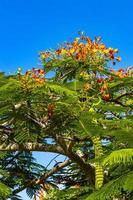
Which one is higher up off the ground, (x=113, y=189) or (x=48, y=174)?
(x=48, y=174)

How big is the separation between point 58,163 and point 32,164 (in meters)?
0.85

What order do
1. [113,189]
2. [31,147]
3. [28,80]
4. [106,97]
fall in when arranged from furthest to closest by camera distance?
[31,147] → [106,97] → [28,80] → [113,189]

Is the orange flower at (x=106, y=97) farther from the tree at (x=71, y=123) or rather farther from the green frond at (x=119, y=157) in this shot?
the green frond at (x=119, y=157)

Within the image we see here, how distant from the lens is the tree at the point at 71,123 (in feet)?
26.6

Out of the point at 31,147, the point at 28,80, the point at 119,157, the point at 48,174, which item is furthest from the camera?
the point at 48,174

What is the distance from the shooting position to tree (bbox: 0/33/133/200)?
810cm

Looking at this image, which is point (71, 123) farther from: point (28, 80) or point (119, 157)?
point (119, 157)

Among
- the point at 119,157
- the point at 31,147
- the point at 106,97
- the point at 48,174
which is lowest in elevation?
the point at 119,157

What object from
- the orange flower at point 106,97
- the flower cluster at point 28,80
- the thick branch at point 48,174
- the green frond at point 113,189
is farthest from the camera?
the thick branch at point 48,174

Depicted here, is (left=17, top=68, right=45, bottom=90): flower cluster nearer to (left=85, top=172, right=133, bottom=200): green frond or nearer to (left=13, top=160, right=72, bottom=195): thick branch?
(left=85, top=172, right=133, bottom=200): green frond

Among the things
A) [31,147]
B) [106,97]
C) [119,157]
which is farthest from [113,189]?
[31,147]

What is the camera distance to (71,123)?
9.97m

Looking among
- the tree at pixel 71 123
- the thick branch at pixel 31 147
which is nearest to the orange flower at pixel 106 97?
the tree at pixel 71 123

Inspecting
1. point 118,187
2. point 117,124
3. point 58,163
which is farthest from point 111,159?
point 58,163
